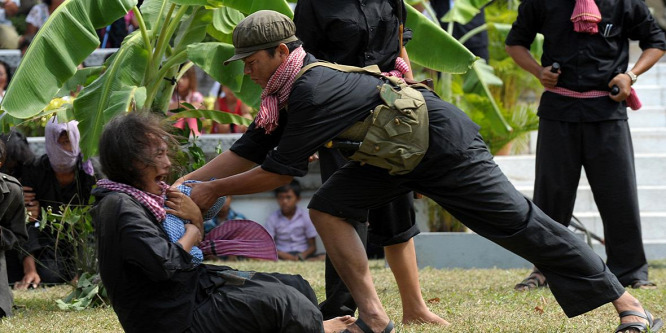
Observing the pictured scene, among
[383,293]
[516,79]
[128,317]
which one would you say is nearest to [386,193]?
[128,317]

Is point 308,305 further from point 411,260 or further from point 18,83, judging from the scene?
point 18,83

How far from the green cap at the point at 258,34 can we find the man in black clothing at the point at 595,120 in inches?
119

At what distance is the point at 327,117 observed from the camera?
15.5 feet

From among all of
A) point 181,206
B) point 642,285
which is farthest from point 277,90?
point 642,285

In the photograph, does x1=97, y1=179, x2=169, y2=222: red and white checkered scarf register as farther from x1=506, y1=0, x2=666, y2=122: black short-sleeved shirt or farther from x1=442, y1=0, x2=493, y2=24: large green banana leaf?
x1=442, y1=0, x2=493, y2=24: large green banana leaf

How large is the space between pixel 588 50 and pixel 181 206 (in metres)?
3.82

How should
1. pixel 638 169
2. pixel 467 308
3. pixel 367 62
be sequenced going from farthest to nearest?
1. pixel 638 169
2. pixel 467 308
3. pixel 367 62

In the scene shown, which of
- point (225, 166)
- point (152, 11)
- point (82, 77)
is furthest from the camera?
point (82, 77)

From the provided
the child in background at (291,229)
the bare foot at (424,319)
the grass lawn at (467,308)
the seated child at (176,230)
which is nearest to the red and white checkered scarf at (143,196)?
the seated child at (176,230)

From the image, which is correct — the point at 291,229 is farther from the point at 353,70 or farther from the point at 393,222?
the point at 353,70

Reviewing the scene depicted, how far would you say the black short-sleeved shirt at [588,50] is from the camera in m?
7.22

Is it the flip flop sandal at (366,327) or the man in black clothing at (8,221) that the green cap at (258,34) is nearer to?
the flip flop sandal at (366,327)

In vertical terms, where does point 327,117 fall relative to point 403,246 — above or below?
above

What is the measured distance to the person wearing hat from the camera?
4.74 metres
